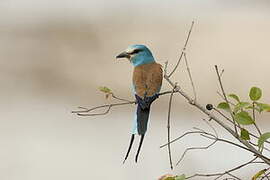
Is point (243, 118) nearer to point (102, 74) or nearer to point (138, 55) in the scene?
point (138, 55)

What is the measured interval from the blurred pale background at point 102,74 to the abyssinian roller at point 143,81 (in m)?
1.12

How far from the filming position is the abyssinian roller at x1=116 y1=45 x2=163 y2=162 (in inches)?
24.2

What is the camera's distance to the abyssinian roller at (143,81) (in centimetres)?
62

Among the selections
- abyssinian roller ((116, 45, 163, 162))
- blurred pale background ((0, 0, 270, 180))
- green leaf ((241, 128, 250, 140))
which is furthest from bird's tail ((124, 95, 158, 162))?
blurred pale background ((0, 0, 270, 180))

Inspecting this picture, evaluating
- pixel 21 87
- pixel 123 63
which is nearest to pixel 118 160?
pixel 123 63

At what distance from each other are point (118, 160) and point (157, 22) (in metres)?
0.53

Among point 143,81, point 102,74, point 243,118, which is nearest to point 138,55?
point 143,81

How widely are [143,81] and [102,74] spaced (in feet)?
4.61

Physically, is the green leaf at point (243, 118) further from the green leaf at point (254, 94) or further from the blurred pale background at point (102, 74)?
the blurred pale background at point (102, 74)

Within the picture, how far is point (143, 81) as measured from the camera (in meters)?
0.65

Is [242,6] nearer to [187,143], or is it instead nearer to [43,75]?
[187,143]

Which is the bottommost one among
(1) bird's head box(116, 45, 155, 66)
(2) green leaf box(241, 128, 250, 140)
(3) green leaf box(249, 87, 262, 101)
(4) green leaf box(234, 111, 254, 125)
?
(2) green leaf box(241, 128, 250, 140)

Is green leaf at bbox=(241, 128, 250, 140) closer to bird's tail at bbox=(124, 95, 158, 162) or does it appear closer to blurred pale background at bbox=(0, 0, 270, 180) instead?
bird's tail at bbox=(124, 95, 158, 162)

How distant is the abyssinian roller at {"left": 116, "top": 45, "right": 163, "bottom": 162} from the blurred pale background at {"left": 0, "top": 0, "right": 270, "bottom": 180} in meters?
1.12
